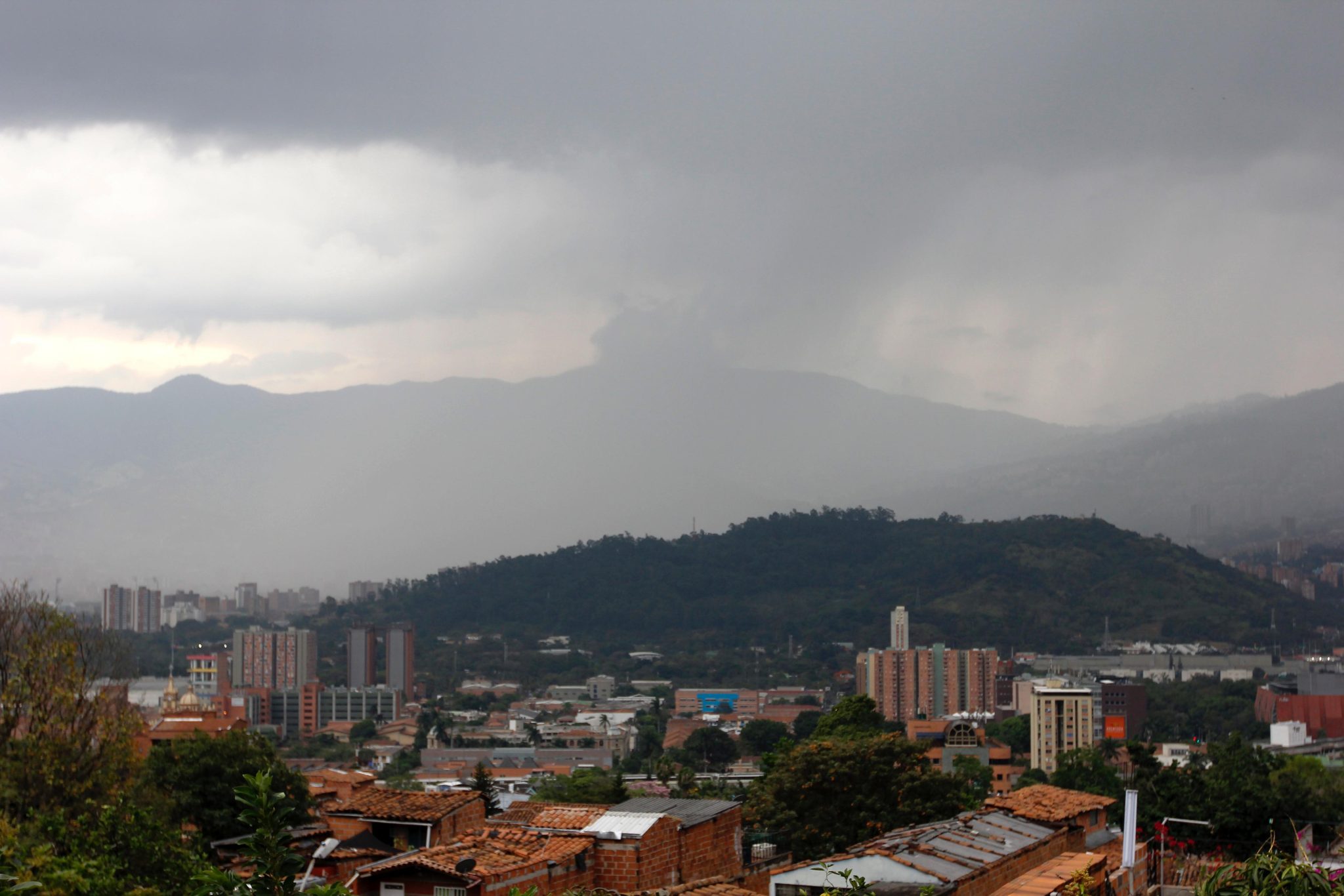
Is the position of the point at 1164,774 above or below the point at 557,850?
below

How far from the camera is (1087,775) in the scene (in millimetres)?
36156

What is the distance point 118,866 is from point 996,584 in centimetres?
14706

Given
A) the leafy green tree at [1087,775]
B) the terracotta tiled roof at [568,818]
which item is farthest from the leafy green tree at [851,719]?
the terracotta tiled roof at [568,818]

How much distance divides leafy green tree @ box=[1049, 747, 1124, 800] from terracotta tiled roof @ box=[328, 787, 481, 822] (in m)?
20.0

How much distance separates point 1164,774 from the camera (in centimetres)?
2308

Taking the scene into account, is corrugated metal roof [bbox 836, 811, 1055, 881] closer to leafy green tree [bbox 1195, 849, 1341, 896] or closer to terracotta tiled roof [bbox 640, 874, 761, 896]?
terracotta tiled roof [bbox 640, 874, 761, 896]

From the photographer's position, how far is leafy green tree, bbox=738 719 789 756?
66375 millimetres

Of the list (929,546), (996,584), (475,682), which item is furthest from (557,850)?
(929,546)

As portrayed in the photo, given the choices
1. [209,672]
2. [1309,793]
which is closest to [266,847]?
[1309,793]

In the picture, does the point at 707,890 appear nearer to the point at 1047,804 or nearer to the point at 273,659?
the point at 1047,804

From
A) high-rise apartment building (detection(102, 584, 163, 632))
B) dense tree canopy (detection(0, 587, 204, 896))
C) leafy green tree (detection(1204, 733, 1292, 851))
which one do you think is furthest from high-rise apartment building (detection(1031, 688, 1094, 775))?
high-rise apartment building (detection(102, 584, 163, 632))

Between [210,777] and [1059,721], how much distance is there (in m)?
51.0

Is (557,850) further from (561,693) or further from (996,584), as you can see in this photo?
(996,584)

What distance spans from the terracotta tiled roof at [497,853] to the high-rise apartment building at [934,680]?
93.8 meters
